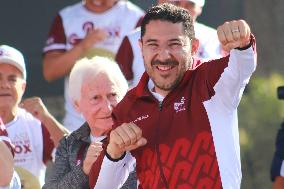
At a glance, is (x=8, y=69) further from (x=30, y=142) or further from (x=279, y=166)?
(x=279, y=166)

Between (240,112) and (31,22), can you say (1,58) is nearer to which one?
(31,22)

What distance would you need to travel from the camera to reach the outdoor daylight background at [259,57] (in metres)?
8.62

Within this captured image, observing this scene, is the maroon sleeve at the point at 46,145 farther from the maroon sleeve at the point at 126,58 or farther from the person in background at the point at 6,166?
the person in background at the point at 6,166

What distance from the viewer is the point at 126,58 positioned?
6840 millimetres

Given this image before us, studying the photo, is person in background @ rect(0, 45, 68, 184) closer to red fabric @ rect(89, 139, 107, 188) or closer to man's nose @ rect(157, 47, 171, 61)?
red fabric @ rect(89, 139, 107, 188)

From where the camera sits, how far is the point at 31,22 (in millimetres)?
8664

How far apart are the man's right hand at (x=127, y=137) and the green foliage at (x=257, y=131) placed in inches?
178

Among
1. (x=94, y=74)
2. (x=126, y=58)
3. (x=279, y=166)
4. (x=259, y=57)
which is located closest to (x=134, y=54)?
(x=126, y=58)

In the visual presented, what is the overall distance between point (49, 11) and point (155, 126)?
415cm

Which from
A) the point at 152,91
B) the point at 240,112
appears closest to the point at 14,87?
the point at 152,91

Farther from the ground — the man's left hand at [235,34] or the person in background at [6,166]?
the man's left hand at [235,34]

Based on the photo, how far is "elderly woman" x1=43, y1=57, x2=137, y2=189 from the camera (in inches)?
217

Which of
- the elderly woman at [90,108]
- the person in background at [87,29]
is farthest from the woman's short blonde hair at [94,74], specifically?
the person in background at [87,29]

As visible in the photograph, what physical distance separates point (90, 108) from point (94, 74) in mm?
176
